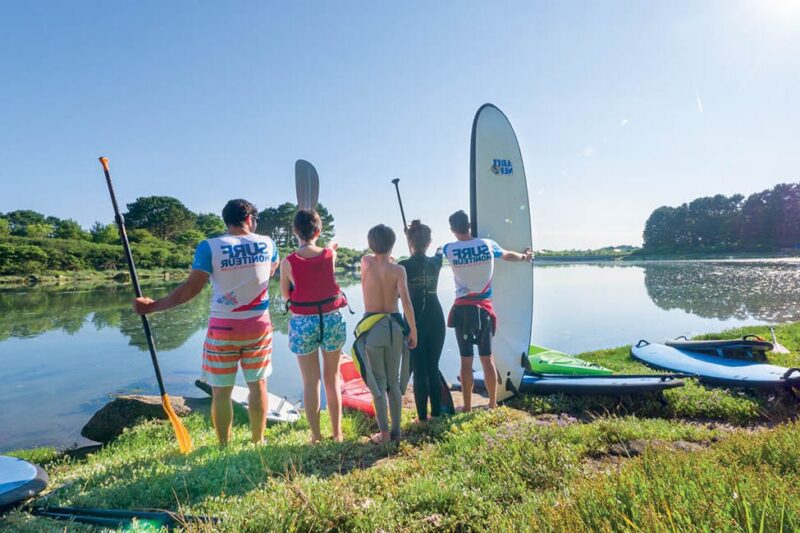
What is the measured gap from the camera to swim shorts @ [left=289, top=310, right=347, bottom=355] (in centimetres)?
348

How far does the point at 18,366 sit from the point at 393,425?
10307 mm

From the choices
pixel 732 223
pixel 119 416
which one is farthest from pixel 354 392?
pixel 732 223

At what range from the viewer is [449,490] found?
2307mm

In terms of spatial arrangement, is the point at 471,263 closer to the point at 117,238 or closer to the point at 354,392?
the point at 354,392

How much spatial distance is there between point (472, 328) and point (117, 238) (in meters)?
66.0

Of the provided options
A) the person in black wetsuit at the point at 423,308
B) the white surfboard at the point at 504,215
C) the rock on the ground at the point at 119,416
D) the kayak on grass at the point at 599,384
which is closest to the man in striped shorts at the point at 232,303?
the person in black wetsuit at the point at 423,308

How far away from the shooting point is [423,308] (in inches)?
162

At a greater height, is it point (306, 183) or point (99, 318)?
point (306, 183)

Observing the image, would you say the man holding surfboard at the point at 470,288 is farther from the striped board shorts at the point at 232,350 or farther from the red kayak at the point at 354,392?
the striped board shorts at the point at 232,350

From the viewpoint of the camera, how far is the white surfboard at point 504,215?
5797 millimetres

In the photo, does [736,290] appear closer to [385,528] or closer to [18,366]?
[385,528]

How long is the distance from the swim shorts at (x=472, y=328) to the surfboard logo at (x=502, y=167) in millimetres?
2504

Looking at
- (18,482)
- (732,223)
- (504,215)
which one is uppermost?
(732,223)

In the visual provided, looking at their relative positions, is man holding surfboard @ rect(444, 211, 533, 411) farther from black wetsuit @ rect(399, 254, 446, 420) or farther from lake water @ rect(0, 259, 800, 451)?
lake water @ rect(0, 259, 800, 451)
